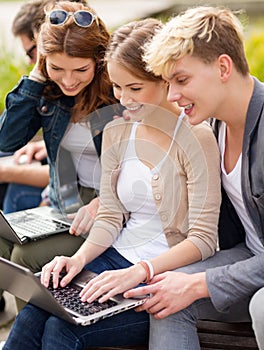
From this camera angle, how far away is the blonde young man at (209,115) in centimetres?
209

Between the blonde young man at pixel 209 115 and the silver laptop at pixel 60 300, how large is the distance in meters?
0.07

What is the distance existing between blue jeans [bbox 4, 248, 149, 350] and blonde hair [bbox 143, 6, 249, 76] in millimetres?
733

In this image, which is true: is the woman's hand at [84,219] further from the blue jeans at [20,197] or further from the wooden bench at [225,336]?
the blue jeans at [20,197]

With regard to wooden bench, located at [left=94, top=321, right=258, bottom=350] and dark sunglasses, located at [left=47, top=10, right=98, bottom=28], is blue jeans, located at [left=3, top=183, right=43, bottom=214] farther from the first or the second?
wooden bench, located at [left=94, top=321, right=258, bottom=350]

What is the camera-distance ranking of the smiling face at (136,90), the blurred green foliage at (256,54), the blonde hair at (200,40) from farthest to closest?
the blurred green foliage at (256,54)
the smiling face at (136,90)
the blonde hair at (200,40)

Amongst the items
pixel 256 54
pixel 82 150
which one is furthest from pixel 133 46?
pixel 256 54

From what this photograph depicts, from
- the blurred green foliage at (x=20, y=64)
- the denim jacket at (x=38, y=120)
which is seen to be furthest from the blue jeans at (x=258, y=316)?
the blurred green foliage at (x=20, y=64)

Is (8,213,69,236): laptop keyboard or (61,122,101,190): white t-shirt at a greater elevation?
(61,122,101,190): white t-shirt

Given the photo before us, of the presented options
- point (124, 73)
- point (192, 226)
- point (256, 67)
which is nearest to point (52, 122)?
point (124, 73)

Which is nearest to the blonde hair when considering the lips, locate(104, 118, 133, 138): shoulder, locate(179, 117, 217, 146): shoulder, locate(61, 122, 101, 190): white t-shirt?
the lips

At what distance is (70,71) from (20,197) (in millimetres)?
1063

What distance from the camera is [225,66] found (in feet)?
6.89

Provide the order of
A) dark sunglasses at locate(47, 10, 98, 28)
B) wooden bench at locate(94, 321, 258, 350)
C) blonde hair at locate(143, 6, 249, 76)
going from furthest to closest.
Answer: dark sunglasses at locate(47, 10, 98, 28) < wooden bench at locate(94, 321, 258, 350) < blonde hair at locate(143, 6, 249, 76)

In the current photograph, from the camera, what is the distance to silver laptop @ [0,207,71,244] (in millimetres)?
2562
